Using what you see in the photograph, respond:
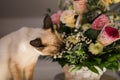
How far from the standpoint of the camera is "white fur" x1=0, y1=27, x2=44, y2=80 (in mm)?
832

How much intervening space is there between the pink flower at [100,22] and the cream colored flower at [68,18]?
0.07m

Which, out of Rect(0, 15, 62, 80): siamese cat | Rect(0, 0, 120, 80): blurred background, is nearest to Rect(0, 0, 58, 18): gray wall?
Rect(0, 0, 120, 80): blurred background

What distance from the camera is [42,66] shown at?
3.46 ft

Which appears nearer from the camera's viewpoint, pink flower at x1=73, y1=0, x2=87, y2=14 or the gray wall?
pink flower at x1=73, y1=0, x2=87, y2=14

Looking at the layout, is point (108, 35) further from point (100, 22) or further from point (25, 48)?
point (25, 48)

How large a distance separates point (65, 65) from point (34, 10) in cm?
34

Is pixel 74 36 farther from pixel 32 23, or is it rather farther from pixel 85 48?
pixel 32 23

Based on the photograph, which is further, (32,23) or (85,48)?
(32,23)

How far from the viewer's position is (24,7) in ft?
3.45

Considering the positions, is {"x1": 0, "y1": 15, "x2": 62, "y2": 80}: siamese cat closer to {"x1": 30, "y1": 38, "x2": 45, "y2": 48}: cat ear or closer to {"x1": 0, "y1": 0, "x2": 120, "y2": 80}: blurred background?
{"x1": 30, "y1": 38, "x2": 45, "y2": 48}: cat ear

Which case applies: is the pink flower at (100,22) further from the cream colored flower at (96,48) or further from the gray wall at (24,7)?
the gray wall at (24,7)

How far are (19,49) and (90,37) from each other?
0.25 m

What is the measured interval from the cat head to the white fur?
0.02 m

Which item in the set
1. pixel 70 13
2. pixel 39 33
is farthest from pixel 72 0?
pixel 39 33
